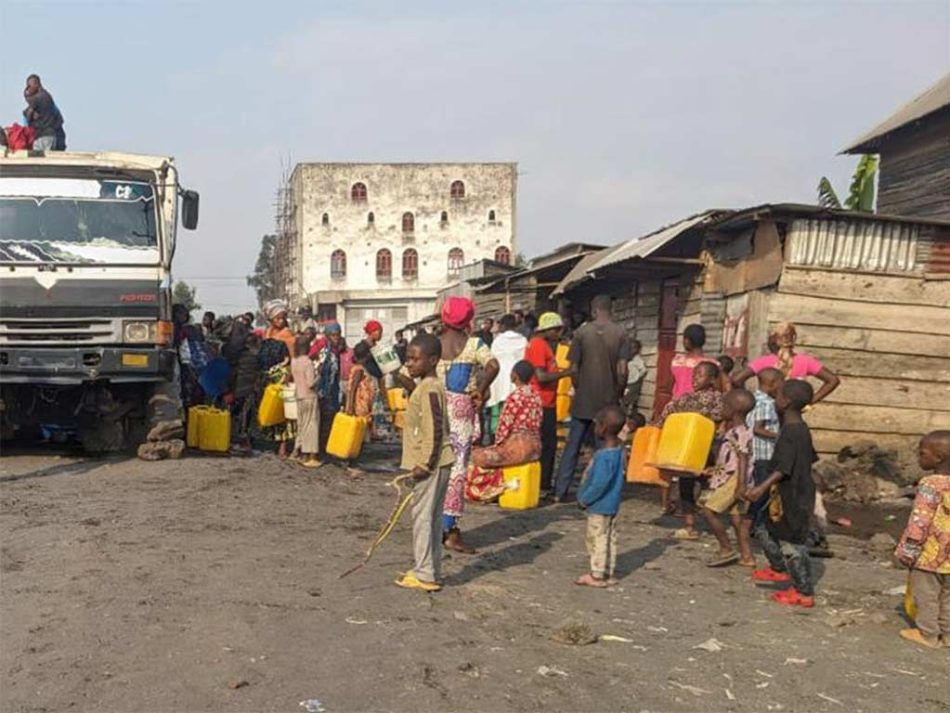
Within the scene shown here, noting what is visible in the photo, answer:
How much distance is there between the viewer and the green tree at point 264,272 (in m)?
65.8

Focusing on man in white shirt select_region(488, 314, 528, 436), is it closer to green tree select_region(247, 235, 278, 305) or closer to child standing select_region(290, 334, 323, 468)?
child standing select_region(290, 334, 323, 468)

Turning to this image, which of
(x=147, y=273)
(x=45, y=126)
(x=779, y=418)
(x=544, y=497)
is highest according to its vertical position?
(x=45, y=126)

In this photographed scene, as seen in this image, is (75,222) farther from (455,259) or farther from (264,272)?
(264,272)

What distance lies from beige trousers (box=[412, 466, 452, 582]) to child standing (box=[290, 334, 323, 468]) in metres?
4.42

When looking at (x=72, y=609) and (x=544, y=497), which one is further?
(x=544, y=497)

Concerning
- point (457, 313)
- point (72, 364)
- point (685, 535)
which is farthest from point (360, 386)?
point (685, 535)

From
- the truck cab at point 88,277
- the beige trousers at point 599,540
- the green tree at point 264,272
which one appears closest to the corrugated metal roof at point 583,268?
the truck cab at point 88,277

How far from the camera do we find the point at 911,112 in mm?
16734

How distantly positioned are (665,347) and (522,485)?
6648 mm

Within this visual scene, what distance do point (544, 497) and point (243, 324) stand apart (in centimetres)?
438

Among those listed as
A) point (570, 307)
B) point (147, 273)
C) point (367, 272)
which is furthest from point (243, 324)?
point (367, 272)

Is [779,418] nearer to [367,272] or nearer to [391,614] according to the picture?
[391,614]

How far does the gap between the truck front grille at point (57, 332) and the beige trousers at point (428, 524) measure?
200 inches

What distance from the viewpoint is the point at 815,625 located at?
4.90 meters
